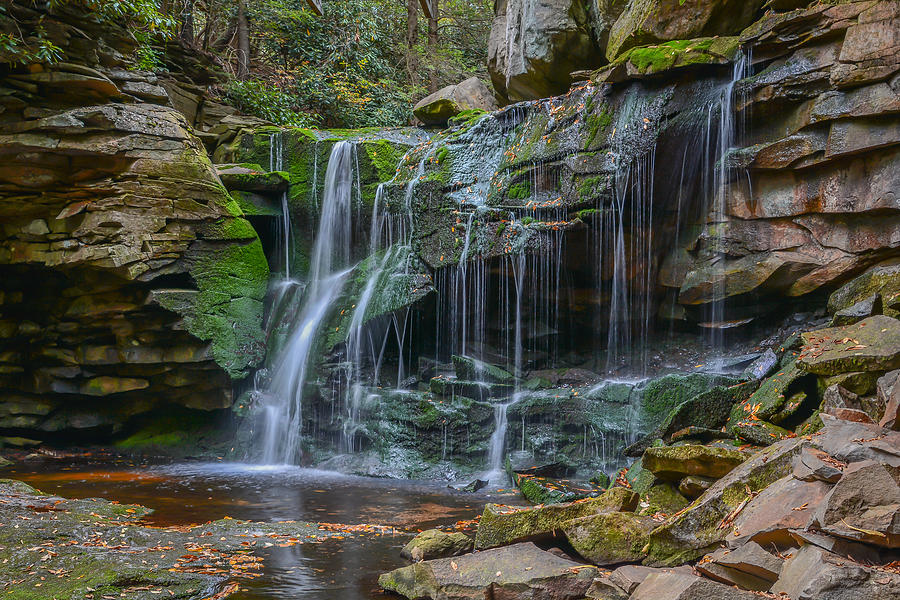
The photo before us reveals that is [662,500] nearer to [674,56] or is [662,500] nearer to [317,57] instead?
[674,56]

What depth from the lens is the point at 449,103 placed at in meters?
14.7

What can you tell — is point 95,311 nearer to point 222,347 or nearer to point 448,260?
point 222,347

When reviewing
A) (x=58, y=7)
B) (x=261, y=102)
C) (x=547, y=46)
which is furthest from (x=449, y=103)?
(x=58, y=7)

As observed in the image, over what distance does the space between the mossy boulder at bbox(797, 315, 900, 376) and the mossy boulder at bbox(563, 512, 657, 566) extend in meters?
2.58

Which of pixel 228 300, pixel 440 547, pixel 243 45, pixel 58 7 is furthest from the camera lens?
pixel 243 45

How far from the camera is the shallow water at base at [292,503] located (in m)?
5.26

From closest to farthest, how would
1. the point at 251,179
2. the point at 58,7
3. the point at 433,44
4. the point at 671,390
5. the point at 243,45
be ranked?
the point at 671,390
the point at 58,7
the point at 251,179
the point at 243,45
the point at 433,44

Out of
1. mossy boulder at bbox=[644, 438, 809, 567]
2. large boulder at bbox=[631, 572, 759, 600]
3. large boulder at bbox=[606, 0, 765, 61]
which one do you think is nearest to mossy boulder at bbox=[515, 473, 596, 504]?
mossy boulder at bbox=[644, 438, 809, 567]

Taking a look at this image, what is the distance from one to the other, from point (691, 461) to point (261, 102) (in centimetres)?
1455

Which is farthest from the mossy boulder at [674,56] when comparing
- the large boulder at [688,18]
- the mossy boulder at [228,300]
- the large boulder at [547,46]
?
the mossy boulder at [228,300]

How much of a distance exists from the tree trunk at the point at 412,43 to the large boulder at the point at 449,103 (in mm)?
5473

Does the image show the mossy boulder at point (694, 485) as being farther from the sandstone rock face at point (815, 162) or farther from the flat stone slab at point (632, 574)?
the sandstone rock face at point (815, 162)

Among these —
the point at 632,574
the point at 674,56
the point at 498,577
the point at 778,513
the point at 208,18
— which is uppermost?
the point at 208,18

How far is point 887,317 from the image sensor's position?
659cm
